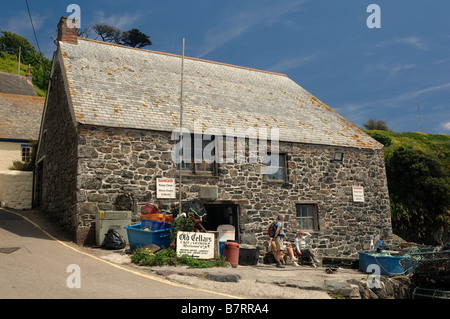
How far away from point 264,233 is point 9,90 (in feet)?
111

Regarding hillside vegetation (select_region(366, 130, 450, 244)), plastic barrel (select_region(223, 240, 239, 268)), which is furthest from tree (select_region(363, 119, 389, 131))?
plastic barrel (select_region(223, 240, 239, 268))

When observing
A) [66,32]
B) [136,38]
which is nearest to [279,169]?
[66,32]

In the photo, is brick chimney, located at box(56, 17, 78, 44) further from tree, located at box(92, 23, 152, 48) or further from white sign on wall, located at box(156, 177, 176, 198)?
tree, located at box(92, 23, 152, 48)

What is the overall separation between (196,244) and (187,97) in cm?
769

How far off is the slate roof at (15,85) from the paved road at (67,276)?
101 ft

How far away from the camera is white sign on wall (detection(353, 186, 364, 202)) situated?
54.7ft

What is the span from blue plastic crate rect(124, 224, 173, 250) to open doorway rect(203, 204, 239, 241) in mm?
3508

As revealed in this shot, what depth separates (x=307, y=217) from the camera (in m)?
15.7

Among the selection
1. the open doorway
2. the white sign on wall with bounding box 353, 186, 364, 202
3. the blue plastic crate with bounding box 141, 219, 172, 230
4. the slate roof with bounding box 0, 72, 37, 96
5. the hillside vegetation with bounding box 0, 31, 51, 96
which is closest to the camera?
the blue plastic crate with bounding box 141, 219, 172, 230

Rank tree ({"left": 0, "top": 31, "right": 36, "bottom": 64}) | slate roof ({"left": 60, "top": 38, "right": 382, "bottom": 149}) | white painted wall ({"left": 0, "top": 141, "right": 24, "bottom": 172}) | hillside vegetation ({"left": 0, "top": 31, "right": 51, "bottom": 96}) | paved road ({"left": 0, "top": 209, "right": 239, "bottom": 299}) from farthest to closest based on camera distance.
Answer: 1. tree ({"left": 0, "top": 31, "right": 36, "bottom": 64})
2. hillside vegetation ({"left": 0, "top": 31, "right": 51, "bottom": 96})
3. white painted wall ({"left": 0, "top": 141, "right": 24, "bottom": 172})
4. slate roof ({"left": 60, "top": 38, "right": 382, "bottom": 149})
5. paved road ({"left": 0, "top": 209, "right": 239, "bottom": 299})

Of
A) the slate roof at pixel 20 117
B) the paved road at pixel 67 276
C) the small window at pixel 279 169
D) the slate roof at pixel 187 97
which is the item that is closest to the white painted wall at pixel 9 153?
the slate roof at pixel 20 117

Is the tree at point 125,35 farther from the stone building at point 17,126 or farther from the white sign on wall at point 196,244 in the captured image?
the white sign on wall at point 196,244
